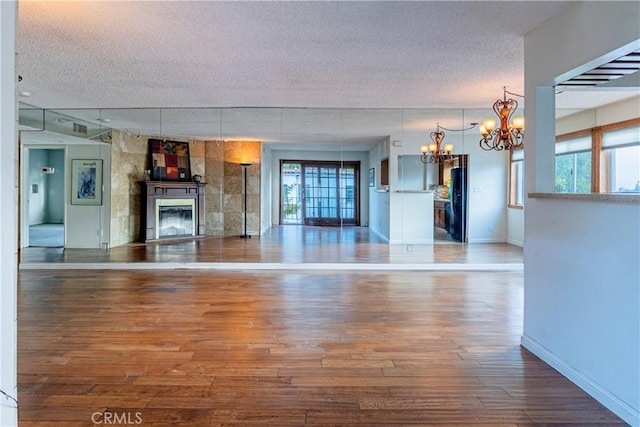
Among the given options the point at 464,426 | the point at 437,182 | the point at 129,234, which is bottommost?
the point at 464,426

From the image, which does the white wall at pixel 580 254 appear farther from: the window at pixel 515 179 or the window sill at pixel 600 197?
the window at pixel 515 179

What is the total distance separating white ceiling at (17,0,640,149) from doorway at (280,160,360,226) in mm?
852

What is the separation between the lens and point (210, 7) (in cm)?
274

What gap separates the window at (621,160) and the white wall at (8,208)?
6430mm

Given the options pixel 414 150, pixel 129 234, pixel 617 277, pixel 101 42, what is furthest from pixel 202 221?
pixel 617 277

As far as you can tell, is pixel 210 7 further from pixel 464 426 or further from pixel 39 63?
pixel 464 426

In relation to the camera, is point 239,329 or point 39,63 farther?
point 39,63

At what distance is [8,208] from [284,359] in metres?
1.87

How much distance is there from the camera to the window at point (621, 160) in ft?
17.8

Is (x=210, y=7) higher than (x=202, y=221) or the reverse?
higher

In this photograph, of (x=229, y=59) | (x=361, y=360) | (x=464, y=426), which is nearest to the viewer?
(x=464, y=426)

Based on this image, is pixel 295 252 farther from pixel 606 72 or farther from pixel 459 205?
pixel 606 72

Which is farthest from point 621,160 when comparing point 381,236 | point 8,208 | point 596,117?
point 8,208

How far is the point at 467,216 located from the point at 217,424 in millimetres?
6368
